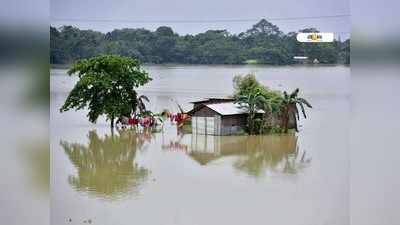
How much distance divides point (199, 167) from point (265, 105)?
0.57 m

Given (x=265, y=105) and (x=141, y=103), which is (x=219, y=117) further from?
(x=141, y=103)

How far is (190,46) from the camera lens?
3.55m

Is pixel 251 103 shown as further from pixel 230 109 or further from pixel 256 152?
pixel 256 152

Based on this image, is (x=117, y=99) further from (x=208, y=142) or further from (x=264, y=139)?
(x=264, y=139)

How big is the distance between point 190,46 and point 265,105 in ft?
1.95

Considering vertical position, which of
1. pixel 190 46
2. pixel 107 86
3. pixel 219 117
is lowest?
pixel 219 117

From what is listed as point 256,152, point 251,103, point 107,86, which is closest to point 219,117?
point 251,103

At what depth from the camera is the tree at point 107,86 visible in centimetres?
356

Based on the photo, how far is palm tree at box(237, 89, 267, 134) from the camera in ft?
11.7

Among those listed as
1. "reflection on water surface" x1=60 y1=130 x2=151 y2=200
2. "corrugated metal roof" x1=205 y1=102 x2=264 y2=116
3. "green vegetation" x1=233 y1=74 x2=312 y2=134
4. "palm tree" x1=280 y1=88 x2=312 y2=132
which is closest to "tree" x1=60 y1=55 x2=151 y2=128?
"reflection on water surface" x1=60 y1=130 x2=151 y2=200

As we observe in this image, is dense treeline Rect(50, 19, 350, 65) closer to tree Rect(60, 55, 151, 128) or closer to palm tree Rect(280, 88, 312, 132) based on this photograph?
tree Rect(60, 55, 151, 128)

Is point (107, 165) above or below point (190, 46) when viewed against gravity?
below

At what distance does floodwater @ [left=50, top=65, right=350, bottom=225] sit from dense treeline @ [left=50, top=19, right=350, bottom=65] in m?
0.07

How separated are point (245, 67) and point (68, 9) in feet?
3.75
